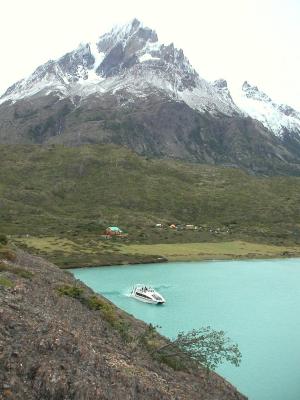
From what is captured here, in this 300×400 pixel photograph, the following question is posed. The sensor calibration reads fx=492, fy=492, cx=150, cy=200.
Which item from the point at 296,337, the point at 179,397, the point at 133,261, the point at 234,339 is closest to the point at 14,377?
the point at 179,397

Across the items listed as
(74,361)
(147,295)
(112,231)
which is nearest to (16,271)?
(74,361)

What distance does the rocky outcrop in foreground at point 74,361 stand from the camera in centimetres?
2503

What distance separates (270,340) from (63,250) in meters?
90.8

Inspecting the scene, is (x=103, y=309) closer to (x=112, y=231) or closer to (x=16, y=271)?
(x=16, y=271)

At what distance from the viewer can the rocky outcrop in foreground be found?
2503 cm

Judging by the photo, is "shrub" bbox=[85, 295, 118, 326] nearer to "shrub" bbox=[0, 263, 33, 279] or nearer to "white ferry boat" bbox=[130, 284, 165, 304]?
"shrub" bbox=[0, 263, 33, 279]

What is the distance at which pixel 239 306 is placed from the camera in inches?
3620

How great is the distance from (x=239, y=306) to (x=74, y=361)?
223 feet

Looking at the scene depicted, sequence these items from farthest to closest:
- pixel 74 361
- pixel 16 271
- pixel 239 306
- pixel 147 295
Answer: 1. pixel 147 295
2. pixel 239 306
3. pixel 16 271
4. pixel 74 361

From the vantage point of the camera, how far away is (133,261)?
14312 centimetres

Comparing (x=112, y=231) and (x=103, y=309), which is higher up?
(x=103, y=309)

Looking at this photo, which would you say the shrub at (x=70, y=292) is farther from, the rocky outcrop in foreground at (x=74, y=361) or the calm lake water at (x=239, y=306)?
the calm lake water at (x=239, y=306)

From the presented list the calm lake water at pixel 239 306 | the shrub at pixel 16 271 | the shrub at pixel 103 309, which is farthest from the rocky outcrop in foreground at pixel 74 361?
the calm lake water at pixel 239 306

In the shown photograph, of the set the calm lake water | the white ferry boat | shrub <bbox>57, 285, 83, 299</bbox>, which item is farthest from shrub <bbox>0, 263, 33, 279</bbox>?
the white ferry boat
